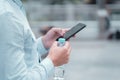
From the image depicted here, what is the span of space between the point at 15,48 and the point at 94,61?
212 inches

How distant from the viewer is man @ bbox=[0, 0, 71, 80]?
59.4 inches

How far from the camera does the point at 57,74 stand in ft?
5.99

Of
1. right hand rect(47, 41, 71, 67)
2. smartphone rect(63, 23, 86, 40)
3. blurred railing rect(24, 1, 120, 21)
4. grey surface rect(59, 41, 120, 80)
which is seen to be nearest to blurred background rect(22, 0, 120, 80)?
blurred railing rect(24, 1, 120, 21)

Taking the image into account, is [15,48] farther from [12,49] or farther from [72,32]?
[72,32]

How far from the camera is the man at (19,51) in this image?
59.4 inches

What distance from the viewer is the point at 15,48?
4.99 ft

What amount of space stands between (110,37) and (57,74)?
23.3 feet

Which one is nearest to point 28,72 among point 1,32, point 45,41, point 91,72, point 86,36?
point 1,32

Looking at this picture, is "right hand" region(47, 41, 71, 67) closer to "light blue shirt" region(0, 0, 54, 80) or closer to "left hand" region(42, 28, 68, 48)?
"light blue shirt" region(0, 0, 54, 80)

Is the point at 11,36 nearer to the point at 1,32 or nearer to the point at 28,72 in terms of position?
the point at 1,32

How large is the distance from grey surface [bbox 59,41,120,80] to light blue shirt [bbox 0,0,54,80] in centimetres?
422

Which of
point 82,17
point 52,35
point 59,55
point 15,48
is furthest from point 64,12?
point 15,48

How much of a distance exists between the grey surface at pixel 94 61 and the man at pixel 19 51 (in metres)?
4.17

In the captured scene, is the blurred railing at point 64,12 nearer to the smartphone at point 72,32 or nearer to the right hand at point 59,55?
the smartphone at point 72,32
